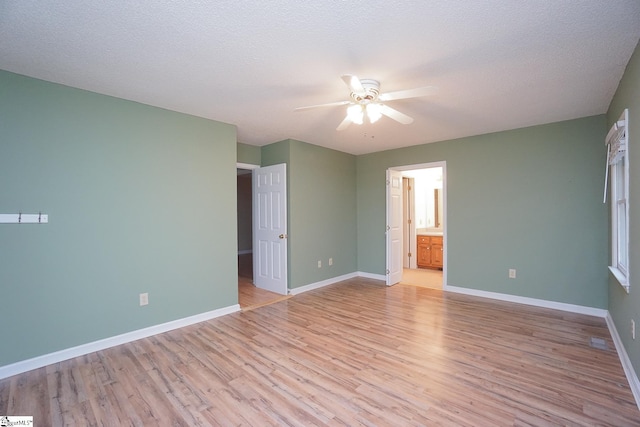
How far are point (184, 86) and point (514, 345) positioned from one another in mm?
3932

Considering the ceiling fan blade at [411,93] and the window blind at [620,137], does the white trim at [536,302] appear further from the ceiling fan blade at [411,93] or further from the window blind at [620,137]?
the ceiling fan blade at [411,93]

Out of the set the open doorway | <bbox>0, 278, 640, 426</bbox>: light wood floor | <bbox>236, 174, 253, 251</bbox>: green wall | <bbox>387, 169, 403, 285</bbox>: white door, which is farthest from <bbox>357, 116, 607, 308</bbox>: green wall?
<bbox>236, 174, 253, 251</bbox>: green wall

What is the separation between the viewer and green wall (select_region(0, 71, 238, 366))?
7.71 ft

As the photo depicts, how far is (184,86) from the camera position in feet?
8.56

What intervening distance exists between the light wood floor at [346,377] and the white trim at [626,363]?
48 mm

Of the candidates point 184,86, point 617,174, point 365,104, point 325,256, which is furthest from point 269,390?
point 617,174

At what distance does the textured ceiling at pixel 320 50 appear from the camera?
1648mm

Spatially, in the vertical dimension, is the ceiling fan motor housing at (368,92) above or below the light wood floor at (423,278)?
above

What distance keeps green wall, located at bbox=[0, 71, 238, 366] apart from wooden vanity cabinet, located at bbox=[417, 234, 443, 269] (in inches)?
178

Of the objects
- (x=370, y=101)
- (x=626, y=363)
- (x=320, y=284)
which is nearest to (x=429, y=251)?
(x=320, y=284)

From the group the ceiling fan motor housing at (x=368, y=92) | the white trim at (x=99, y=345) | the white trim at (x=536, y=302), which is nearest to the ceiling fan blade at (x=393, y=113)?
the ceiling fan motor housing at (x=368, y=92)

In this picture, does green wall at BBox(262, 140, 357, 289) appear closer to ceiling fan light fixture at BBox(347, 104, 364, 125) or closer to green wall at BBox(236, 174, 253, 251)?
ceiling fan light fixture at BBox(347, 104, 364, 125)

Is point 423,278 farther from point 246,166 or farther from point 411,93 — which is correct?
point 411,93

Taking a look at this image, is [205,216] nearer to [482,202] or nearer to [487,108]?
[487,108]
